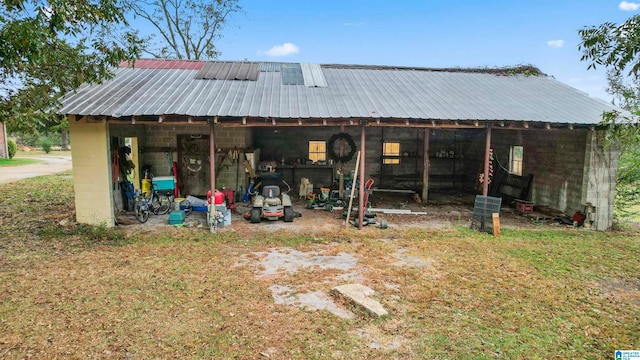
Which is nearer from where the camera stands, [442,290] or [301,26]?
[442,290]

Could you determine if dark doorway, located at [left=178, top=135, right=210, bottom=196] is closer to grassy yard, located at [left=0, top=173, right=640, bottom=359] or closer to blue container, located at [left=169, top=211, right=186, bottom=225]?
blue container, located at [left=169, top=211, right=186, bottom=225]

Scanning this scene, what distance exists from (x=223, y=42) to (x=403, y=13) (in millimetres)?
15130

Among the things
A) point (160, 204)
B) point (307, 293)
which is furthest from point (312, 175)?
point (307, 293)

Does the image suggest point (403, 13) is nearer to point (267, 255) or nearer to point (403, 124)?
point (403, 124)

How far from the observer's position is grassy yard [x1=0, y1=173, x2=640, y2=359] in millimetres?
3967

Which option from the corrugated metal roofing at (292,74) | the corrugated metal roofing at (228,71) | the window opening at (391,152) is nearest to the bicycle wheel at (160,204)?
the corrugated metal roofing at (228,71)

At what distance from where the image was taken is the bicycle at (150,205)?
913 centimetres

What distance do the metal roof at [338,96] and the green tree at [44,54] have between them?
2.13 feet

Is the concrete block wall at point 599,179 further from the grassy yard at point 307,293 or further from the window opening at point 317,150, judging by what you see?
the window opening at point 317,150

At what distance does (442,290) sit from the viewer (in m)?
5.43

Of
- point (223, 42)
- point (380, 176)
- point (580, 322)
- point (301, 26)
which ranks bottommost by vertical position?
point (580, 322)

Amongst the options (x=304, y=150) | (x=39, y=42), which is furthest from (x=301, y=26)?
(x=39, y=42)

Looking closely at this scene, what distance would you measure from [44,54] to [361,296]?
6205mm

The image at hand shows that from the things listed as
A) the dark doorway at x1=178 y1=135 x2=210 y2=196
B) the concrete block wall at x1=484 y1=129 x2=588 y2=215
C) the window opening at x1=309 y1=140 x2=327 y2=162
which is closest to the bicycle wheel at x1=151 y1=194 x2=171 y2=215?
the dark doorway at x1=178 y1=135 x2=210 y2=196
